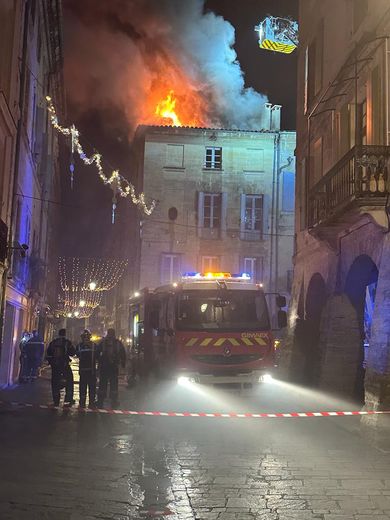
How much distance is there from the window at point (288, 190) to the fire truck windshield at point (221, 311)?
1834 cm

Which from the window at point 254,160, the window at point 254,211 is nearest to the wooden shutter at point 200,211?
the window at point 254,211

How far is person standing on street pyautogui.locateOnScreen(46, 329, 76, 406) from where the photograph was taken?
11906mm

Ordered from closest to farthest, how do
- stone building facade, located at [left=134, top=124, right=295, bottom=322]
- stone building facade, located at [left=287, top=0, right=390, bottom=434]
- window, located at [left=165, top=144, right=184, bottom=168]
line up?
1. stone building facade, located at [left=287, top=0, right=390, bottom=434]
2. stone building facade, located at [left=134, top=124, right=295, bottom=322]
3. window, located at [left=165, top=144, right=184, bottom=168]

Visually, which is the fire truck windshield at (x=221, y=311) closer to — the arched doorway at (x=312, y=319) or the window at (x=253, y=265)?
the arched doorway at (x=312, y=319)

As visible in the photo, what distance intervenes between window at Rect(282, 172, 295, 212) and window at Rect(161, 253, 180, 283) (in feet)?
21.5

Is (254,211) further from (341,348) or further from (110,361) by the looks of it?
(110,361)

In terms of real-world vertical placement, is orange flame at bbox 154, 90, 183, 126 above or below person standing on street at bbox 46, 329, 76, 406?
above

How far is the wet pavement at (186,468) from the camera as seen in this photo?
5.03m

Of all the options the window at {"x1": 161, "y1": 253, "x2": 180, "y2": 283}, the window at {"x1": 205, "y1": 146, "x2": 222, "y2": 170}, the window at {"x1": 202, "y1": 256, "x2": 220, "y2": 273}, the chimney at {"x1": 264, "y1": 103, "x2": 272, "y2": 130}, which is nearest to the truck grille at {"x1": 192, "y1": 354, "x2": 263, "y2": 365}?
the window at {"x1": 161, "y1": 253, "x2": 180, "y2": 283}

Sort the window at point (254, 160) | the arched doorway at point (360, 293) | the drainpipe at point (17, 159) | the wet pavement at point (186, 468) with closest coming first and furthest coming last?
1. the wet pavement at point (186, 468)
2. the drainpipe at point (17, 159)
3. the arched doorway at point (360, 293)
4. the window at point (254, 160)

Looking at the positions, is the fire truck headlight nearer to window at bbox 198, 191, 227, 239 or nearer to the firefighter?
the firefighter

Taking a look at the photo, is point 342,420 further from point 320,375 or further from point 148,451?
point 320,375

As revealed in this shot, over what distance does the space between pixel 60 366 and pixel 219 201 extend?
19934mm

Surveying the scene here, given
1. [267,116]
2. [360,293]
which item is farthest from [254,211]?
[360,293]
